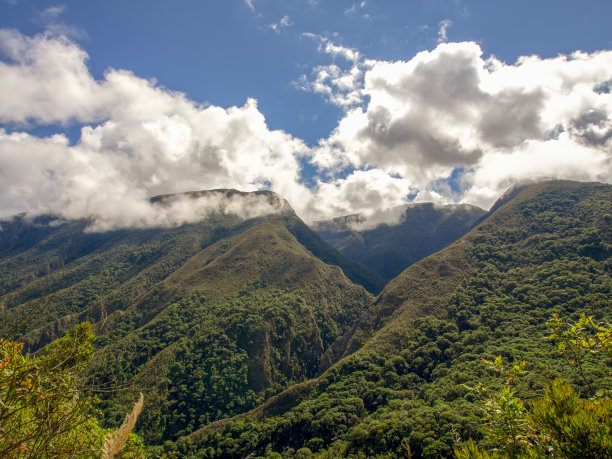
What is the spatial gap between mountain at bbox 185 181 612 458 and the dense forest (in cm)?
54

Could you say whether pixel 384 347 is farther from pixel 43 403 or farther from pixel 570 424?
pixel 43 403

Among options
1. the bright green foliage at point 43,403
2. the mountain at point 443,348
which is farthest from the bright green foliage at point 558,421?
the mountain at point 443,348

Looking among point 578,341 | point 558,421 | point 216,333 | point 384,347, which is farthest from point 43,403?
point 216,333

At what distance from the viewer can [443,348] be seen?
3898 inches

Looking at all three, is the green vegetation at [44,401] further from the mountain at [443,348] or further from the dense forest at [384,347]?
the mountain at [443,348]

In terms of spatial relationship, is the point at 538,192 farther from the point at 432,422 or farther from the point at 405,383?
the point at 432,422

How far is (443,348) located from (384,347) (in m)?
18.8

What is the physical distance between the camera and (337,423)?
75312mm

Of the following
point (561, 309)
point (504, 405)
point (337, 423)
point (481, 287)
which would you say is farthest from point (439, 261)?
point (504, 405)

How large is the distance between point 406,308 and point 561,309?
4803 centimetres

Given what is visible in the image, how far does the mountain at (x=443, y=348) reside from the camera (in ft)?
201

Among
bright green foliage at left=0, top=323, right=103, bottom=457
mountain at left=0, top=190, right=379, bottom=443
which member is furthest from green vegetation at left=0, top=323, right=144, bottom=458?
mountain at left=0, top=190, right=379, bottom=443

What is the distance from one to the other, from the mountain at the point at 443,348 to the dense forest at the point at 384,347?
1.78 feet

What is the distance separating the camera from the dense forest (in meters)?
49.9
